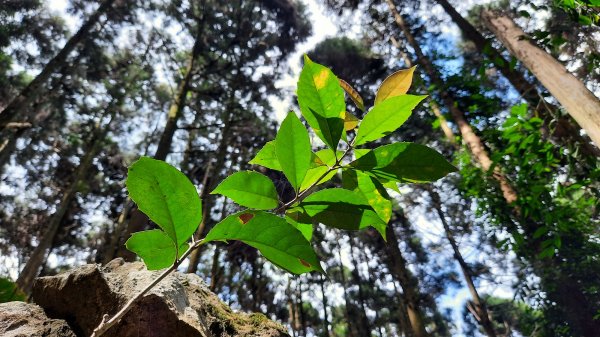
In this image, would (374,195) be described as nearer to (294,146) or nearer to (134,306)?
(294,146)

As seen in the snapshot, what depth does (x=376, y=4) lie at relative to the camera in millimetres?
10438

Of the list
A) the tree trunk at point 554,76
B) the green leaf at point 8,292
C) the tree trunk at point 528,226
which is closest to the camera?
the green leaf at point 8,292

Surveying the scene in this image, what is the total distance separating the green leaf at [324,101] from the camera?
0.49 m

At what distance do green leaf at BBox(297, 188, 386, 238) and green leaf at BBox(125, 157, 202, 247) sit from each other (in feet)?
0.53

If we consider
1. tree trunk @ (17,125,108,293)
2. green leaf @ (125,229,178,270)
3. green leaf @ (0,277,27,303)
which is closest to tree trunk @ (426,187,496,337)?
tree trunk @ (17,125,108,293)

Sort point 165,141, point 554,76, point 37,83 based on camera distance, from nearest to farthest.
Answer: point 554,76, point 165,141, point 37,83

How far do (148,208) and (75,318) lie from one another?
2.96 ft

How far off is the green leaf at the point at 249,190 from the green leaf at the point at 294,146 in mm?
50

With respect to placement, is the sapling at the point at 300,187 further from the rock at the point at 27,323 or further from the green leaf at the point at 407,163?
the rock at the point at 27,323

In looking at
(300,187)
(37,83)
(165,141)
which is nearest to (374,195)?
(300,187)

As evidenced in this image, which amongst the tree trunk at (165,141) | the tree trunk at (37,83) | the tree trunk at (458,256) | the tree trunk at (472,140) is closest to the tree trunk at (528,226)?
the tree trunk at (472,140)

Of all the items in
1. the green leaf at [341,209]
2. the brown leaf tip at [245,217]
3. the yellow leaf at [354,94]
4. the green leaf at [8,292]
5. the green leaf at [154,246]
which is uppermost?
the yellow leaf at [354,94]

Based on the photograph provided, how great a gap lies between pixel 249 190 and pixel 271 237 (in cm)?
9

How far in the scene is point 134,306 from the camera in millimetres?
940
